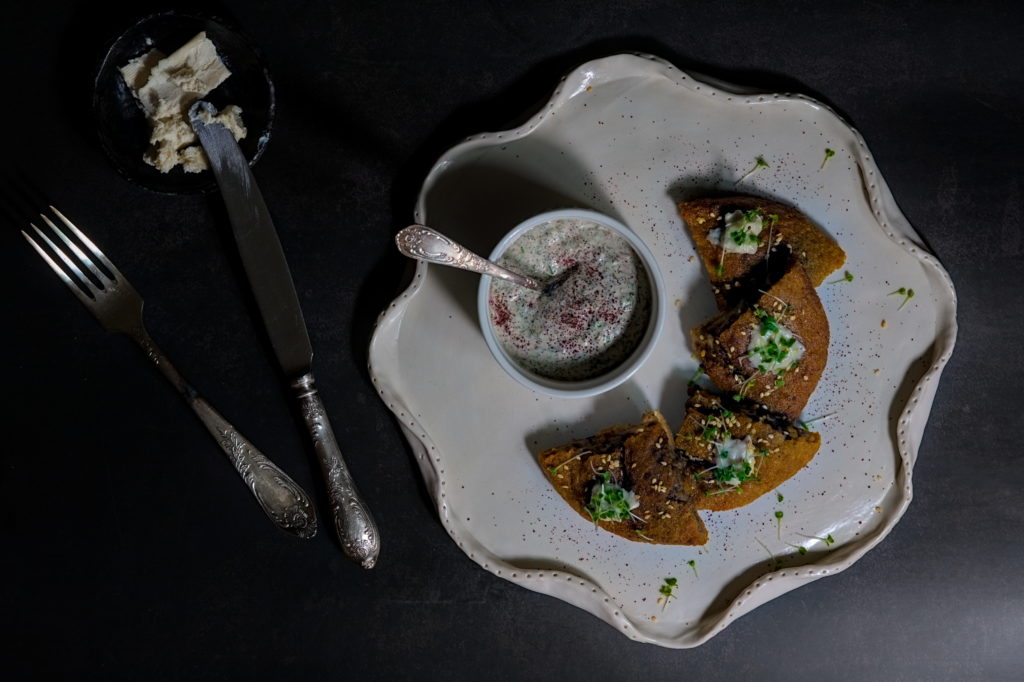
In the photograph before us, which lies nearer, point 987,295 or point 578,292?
point 578,292

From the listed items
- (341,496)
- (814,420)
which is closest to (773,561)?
(814,420)

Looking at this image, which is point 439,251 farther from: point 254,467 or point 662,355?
point 254,467

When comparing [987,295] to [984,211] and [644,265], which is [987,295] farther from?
[644,265]

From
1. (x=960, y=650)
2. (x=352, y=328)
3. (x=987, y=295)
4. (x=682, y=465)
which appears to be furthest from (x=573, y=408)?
(x=960, y=650)

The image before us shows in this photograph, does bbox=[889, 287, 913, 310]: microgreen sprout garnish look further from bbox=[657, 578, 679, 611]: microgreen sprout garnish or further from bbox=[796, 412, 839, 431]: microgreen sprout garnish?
bbox=[657, 578, 679, 611]: microgreen sprout garnish

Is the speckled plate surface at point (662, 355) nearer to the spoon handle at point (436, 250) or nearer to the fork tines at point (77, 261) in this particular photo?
the spoon handle at point (436, 250)

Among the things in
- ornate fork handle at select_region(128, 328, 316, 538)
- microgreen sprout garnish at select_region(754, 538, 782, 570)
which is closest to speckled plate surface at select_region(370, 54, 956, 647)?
microgreen sprout garnish at select_region(754, 538, 782, 570)

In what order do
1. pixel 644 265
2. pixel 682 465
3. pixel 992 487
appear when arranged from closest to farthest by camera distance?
pixel 644 265 < pixel 682 465 < pixel 992 487
